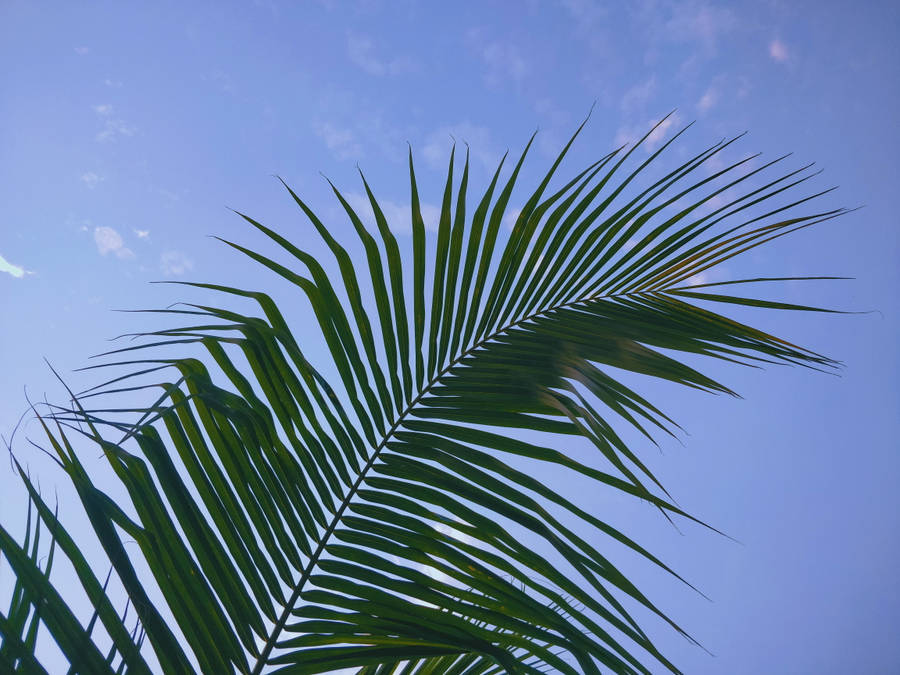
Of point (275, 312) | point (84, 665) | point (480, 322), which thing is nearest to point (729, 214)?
point (480, 322)

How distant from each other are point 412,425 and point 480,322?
29 centimetres

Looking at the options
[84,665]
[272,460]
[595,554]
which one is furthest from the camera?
[272,460]

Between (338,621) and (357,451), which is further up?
(357,451)

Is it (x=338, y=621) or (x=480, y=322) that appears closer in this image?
(x=338, y=621)

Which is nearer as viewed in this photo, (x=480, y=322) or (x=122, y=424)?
(x=122, y=424)

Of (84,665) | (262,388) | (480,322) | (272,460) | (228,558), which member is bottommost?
(84,665)

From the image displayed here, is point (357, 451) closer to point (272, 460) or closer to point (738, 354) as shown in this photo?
point (272, 460)

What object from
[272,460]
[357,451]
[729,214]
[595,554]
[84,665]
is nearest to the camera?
[84,665]

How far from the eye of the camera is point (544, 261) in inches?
47.1

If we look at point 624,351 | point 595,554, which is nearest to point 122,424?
point 595,554

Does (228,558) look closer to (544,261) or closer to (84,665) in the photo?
(84,665)

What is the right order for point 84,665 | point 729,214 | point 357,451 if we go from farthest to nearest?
point 729,214
point 357,451
point 84,665

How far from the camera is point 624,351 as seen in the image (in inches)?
38.6

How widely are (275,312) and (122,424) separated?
35 cm
